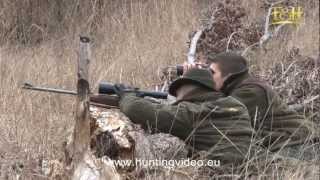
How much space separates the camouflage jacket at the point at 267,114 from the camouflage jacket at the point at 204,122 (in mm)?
396

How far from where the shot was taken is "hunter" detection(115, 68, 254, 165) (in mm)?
4055

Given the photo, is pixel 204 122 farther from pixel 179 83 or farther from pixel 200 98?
pixel 179 83

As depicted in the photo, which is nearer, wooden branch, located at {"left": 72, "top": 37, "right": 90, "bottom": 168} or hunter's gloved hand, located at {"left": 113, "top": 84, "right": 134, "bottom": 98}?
wooden branch, located at {"left": 72, "top": 37, "right": 90, "bottom": 168}

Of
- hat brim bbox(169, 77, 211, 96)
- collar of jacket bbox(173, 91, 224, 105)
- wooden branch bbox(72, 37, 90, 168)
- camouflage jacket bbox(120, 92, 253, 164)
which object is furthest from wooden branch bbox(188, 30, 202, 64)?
wooden branch bbox(72, 37, 90, 168)

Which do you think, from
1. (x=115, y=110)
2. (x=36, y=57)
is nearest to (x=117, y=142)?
(x=115, y=110)

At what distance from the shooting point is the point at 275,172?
4.14 m

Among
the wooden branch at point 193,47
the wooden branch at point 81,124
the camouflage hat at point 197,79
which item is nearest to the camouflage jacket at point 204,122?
the camouflage hat at point 197,79

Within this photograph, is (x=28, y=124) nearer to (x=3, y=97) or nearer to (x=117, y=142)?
(x=3, y=97)

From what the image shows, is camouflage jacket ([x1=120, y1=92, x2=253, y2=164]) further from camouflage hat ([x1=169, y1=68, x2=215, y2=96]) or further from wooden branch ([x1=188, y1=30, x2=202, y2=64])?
wooden branch ([x1=188, y1=30, x2=202, y2=64])

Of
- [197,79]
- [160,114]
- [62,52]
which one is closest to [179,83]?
[197,79]

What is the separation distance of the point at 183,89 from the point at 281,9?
4.69 m

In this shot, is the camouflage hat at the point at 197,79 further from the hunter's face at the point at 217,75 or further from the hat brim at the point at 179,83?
the hunter's face at the point at 217,75

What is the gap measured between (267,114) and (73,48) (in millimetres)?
4180

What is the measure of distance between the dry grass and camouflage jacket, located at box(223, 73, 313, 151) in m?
1.26
